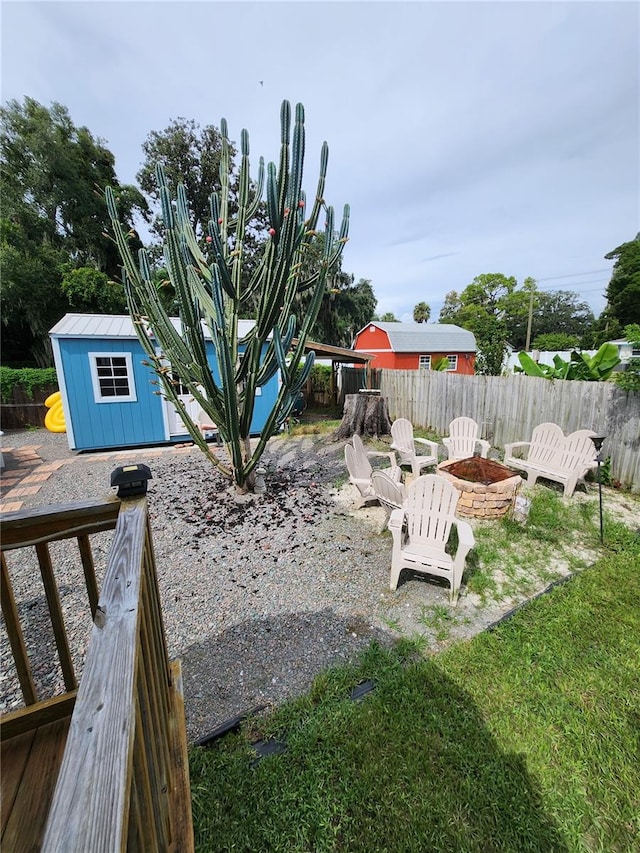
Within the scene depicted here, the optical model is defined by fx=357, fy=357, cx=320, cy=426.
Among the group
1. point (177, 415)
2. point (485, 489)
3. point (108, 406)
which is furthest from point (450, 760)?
point (108, 406)

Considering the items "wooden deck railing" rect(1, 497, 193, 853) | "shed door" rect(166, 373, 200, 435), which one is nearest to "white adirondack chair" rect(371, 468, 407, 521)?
"wooden deck railing" rect(1, 497, 193, 853)

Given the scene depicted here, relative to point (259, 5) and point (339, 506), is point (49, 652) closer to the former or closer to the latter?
point (339, 506)

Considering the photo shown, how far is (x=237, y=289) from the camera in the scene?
4785 millimetres

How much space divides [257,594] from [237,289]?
12.3ft

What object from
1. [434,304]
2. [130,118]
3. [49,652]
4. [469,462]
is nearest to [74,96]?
[130,118]

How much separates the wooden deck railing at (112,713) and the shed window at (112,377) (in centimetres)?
707

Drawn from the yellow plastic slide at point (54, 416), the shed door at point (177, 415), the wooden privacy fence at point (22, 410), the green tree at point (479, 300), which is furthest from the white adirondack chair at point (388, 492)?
the green tree at point (479, 300)

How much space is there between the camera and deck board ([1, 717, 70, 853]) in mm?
1005

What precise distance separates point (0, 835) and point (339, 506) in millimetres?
4139

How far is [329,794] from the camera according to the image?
5.52ft

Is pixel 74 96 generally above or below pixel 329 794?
above

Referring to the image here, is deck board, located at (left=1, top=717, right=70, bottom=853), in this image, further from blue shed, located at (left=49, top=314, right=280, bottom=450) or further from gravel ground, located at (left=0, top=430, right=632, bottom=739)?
blue shed, located at (left=49, top=314, right=280, bottom=450)

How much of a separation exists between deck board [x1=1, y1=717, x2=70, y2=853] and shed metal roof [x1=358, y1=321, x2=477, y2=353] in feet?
65.5

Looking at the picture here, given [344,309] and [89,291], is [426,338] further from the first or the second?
[89,291]
